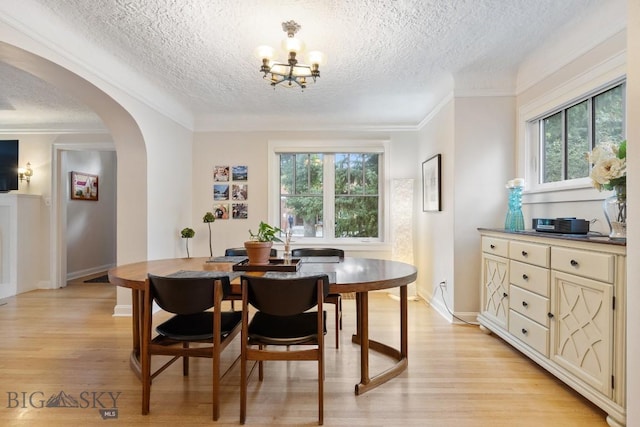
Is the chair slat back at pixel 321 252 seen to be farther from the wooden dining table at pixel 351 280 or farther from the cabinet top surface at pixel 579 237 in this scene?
the cabinet top surface at pixel 579 237

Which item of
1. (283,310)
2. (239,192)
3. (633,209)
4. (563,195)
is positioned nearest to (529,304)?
(563,195)

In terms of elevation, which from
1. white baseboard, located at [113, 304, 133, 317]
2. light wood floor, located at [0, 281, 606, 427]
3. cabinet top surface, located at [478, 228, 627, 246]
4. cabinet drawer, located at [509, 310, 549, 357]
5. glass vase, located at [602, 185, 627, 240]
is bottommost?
light wood floor, located at [0, 281, 606, 427]

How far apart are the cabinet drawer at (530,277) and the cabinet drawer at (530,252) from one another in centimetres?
4

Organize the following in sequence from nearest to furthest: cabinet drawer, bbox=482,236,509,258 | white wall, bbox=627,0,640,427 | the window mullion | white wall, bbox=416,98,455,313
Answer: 1. white wall, bbox=627,0,640,427
2. cabinet drawer, bbox=482,236,509,258
3. white wall, bbox=416,98,455,313
4. the window mullion

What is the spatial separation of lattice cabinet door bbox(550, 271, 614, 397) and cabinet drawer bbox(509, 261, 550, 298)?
0.08 meters

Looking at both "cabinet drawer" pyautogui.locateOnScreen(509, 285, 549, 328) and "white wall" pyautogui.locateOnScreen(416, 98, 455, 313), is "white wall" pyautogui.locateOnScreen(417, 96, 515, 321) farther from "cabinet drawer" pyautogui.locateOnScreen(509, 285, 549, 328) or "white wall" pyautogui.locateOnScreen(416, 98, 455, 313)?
"cabinet drawer" pyautogui.locateOnScreen(509, 285, 549, 328)

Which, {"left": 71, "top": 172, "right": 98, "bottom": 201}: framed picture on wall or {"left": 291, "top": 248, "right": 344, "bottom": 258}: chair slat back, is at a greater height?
{"left": 71, "top": 172, "right": 98, "bottom": 201}: framed picture on wall

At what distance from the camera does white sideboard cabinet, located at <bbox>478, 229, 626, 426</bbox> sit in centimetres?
170

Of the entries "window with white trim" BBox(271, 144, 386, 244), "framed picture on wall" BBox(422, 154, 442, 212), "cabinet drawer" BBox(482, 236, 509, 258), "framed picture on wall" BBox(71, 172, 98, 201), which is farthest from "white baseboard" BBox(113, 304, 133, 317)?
"cabinet drawer" BBox(482, 236, 509, 258)

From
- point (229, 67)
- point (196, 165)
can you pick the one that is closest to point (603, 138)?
point (229, 67)

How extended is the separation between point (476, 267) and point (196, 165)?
390cm

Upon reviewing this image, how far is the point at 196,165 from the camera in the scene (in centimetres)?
483

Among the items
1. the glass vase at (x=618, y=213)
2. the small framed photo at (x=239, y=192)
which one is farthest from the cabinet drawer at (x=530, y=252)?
the small framed photo at (x=239, y=192)

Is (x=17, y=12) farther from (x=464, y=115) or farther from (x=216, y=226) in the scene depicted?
(x=464, y=115)
